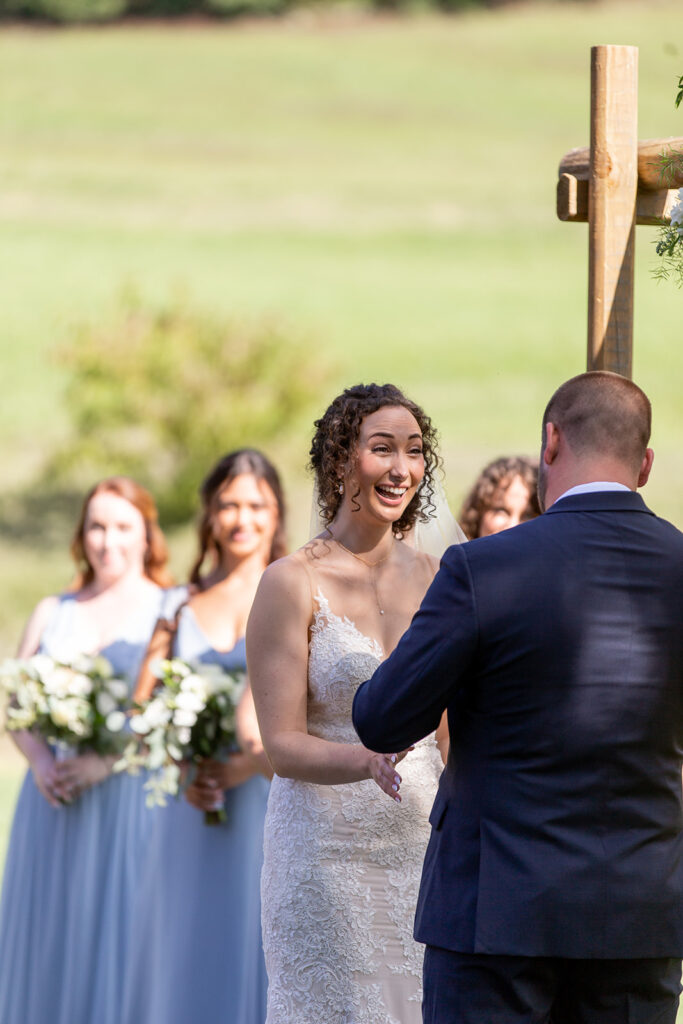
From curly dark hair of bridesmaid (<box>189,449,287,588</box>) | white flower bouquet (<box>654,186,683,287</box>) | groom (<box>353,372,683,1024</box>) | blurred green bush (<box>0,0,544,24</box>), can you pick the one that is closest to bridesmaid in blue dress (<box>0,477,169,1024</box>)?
curly dark hair of bridesmaid (<box>189,449,287,588</box>)

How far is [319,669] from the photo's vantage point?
11.0ft

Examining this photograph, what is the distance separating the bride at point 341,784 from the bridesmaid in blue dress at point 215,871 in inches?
55.3

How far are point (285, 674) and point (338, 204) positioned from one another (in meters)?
40.9

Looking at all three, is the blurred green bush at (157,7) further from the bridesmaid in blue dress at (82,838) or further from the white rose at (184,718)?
the white rose at (184,718)

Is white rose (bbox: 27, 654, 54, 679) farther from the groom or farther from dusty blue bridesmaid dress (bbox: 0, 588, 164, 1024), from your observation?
the groom

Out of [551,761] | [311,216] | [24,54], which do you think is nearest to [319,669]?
[551,761]

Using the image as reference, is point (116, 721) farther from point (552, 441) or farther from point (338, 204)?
point (338, 204)

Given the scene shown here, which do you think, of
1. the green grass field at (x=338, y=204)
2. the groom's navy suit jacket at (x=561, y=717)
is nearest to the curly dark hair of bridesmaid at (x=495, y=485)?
the groom's navy suit jacket at (x=561, y=717)

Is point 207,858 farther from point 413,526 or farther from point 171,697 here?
point 413,526

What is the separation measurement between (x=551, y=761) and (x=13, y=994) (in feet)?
12.4

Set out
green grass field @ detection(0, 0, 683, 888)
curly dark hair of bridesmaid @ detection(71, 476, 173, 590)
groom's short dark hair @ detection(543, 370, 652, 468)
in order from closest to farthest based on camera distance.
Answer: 1. groom's short dark hair @ detection(543, 370, 652, 468)
2. curly dark hair of bridesmaid @ detection(71, 476, 173, 590)
3. green grass field @ detection(0, 0, 683, 888)

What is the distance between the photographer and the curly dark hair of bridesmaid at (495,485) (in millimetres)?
4961

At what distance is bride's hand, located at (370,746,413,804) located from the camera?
9.24ft

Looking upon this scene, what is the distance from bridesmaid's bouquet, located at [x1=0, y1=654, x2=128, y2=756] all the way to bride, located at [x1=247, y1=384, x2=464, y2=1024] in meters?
1.88
